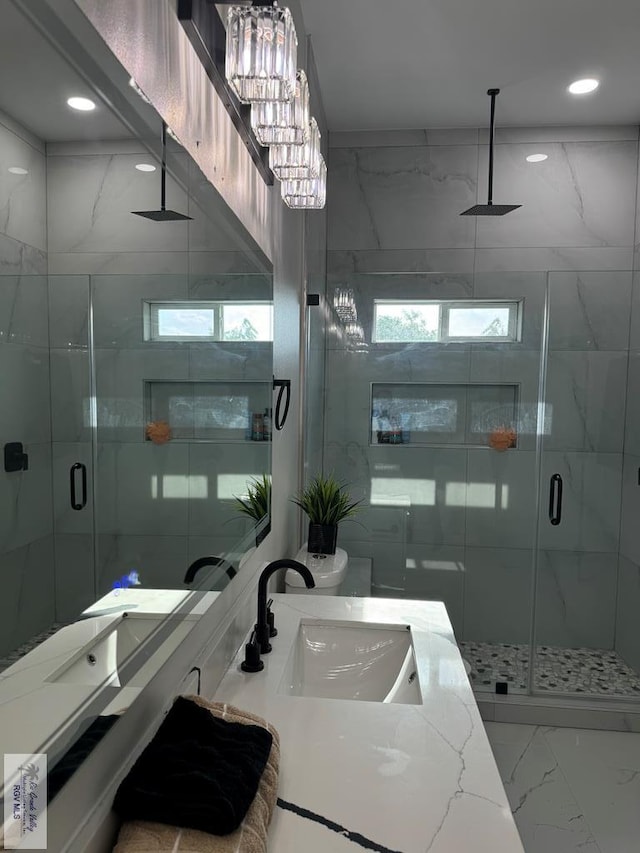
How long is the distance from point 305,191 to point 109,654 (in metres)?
1.22

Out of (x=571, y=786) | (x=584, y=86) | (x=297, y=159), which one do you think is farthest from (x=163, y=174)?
(x=584, y=86)

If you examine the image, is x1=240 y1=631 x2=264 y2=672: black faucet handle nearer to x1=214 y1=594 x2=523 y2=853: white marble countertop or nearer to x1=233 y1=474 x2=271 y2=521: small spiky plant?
x1=214 y1=594 x2=523 y2=853: white marble countertop

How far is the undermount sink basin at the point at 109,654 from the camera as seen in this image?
63 cm

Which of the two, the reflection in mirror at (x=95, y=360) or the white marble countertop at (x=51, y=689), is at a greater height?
the reflection in mirror at (x=95, y=360)

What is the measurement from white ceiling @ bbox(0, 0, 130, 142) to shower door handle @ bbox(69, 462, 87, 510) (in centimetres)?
33

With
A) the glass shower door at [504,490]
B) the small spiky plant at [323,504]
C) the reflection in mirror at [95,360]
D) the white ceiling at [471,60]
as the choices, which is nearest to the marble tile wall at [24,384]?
the reflection in mirror at [95,360]

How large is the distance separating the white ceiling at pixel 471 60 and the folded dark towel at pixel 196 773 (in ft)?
8.36

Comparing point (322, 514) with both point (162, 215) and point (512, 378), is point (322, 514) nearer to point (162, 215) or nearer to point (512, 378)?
point (512, 378)

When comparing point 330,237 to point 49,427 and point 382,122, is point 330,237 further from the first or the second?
point 49,427

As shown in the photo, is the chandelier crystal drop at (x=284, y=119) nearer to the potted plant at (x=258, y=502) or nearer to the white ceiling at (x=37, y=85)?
the white ceiling at (x=37, y=85)

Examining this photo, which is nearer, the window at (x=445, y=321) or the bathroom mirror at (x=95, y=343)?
the bathroom mirror at (x=95, y=343)

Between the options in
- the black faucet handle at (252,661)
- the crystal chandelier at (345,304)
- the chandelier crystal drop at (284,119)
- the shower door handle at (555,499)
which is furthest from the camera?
the crystal chandelier at (345,304)

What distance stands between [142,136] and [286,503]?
5.23ft

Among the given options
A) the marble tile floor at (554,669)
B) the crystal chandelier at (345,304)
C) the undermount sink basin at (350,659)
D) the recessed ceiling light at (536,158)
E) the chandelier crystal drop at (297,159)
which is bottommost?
the marble tile floor at (554,669)
